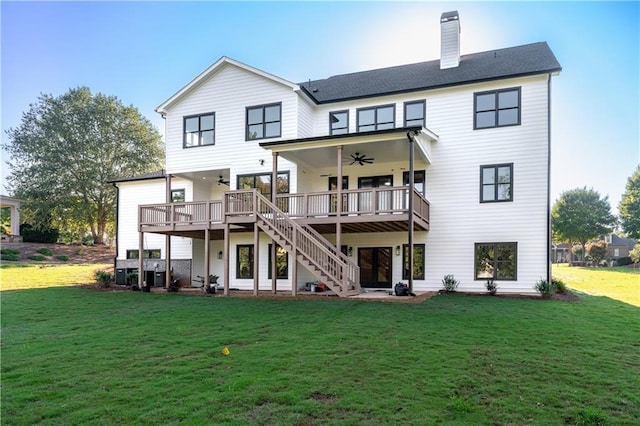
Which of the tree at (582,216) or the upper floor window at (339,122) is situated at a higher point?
the upper floor window at (339,122)

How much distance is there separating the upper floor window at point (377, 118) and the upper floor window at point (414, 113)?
556mm

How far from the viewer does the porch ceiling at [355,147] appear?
578 inches

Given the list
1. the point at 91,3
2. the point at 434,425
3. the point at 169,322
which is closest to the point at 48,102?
the point at 91,3

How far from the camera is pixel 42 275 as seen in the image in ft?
76.7

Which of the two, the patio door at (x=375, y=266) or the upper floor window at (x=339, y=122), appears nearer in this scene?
the patio door at (x=375, y=266)

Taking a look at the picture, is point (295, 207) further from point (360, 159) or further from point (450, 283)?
point (450, 283)

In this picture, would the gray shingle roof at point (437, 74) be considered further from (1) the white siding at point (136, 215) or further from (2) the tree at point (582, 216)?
(2) the tree at point (582, 216)

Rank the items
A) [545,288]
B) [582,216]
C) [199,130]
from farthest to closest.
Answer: [582,216] < [199,130] < [545,288]

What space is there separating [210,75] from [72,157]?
2397cm

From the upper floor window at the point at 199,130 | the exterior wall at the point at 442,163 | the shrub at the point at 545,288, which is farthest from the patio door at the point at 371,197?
the upper floor window at the point at 199,130

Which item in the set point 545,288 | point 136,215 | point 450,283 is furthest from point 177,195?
point 545,288

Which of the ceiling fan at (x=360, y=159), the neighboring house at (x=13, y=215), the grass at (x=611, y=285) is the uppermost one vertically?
the ceiling fan at (x=360, y=159)

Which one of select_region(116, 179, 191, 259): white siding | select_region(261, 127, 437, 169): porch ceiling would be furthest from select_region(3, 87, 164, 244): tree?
select_region(261, 127, 437, 169): porch ceiling

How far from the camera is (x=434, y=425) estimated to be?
4074 mm
